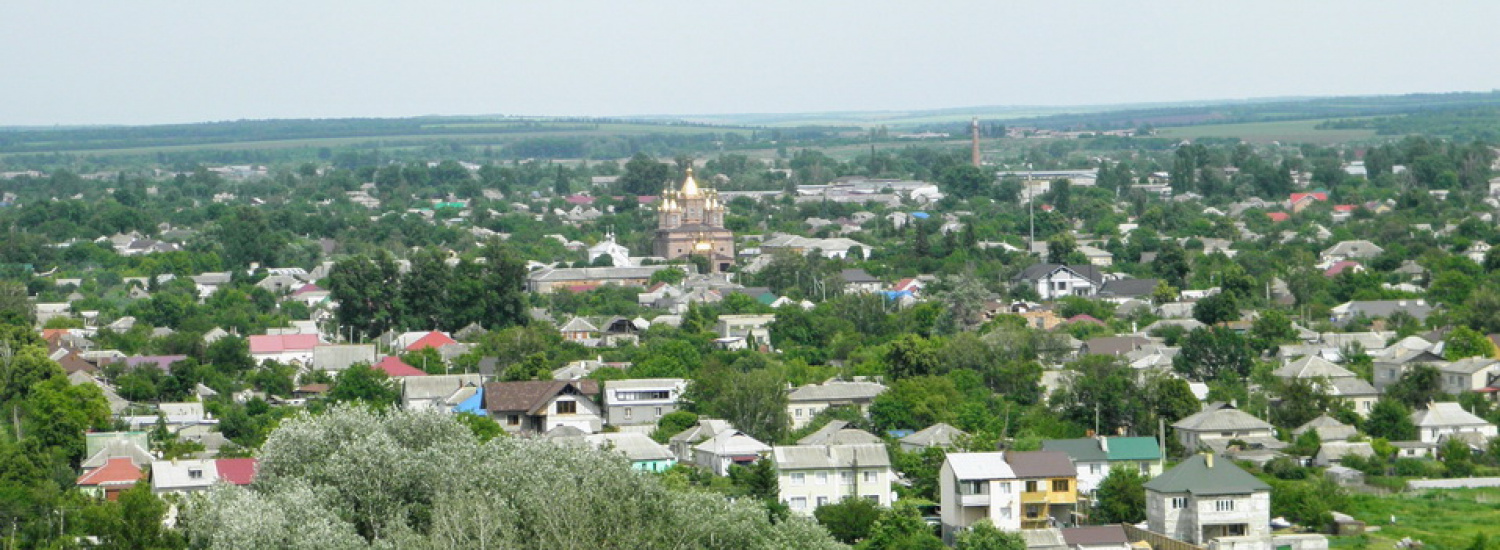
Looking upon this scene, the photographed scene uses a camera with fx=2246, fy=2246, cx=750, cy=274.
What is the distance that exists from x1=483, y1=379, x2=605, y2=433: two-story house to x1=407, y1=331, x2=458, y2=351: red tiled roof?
8869 millimetres

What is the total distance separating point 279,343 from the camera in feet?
149

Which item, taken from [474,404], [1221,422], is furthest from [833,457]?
[474,404]

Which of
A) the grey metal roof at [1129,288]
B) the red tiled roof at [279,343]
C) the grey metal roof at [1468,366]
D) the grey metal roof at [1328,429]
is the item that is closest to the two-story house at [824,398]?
the grey metal roof at [1328,429]

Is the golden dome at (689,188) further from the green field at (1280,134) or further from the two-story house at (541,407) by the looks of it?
the green field at (1280,134)

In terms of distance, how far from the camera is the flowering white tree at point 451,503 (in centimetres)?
2094

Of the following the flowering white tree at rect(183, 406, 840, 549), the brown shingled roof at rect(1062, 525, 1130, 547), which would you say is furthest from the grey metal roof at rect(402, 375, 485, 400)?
the brown shingled roof at rect(1062, 525, 1130, 547)

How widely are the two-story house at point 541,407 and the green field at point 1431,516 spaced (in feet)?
39.6

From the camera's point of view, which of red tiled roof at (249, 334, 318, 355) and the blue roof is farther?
red tiled roof at (249, 334, 318, 355)

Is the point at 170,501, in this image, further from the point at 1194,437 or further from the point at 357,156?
the point at 357,156

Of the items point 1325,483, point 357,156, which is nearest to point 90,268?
point 1325,483

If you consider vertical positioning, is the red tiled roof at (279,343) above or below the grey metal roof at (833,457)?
below

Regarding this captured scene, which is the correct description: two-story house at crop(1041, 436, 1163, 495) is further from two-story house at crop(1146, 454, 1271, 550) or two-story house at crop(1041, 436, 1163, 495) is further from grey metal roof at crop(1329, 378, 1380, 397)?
grey metal roof at crop(1329, 378, 1380, 397)

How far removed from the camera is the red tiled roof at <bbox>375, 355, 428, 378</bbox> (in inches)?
1607

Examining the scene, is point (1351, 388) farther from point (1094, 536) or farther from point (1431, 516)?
point (1094, 536)
